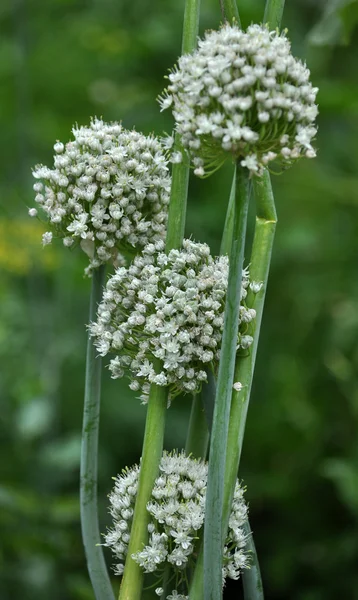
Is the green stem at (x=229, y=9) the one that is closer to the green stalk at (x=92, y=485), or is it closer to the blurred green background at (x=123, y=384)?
the green stalk at (x=92, y=485)

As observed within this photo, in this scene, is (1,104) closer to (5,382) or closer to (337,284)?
(5,382)

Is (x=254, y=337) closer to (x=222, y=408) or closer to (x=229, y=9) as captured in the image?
(x=222, y=408)

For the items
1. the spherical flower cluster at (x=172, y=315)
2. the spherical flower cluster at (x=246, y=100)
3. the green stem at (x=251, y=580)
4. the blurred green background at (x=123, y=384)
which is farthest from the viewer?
the blurred green background at (x=123, y=384)

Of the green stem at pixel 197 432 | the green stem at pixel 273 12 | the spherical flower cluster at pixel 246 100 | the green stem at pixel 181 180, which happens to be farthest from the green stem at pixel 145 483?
the green stem at pixel 273 12

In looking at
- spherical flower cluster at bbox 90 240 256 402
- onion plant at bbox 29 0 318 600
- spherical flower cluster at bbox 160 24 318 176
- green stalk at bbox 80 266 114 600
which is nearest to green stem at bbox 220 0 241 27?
onion plant at bbox 29 0 318 600

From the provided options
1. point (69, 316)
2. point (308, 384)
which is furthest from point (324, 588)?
point (69, 316)

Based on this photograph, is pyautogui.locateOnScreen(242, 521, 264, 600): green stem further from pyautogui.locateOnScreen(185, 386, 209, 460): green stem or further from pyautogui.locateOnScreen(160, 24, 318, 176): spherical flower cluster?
pyautogui.locateOnScreen(160, 24, 318, 176): spherical flower cluster
